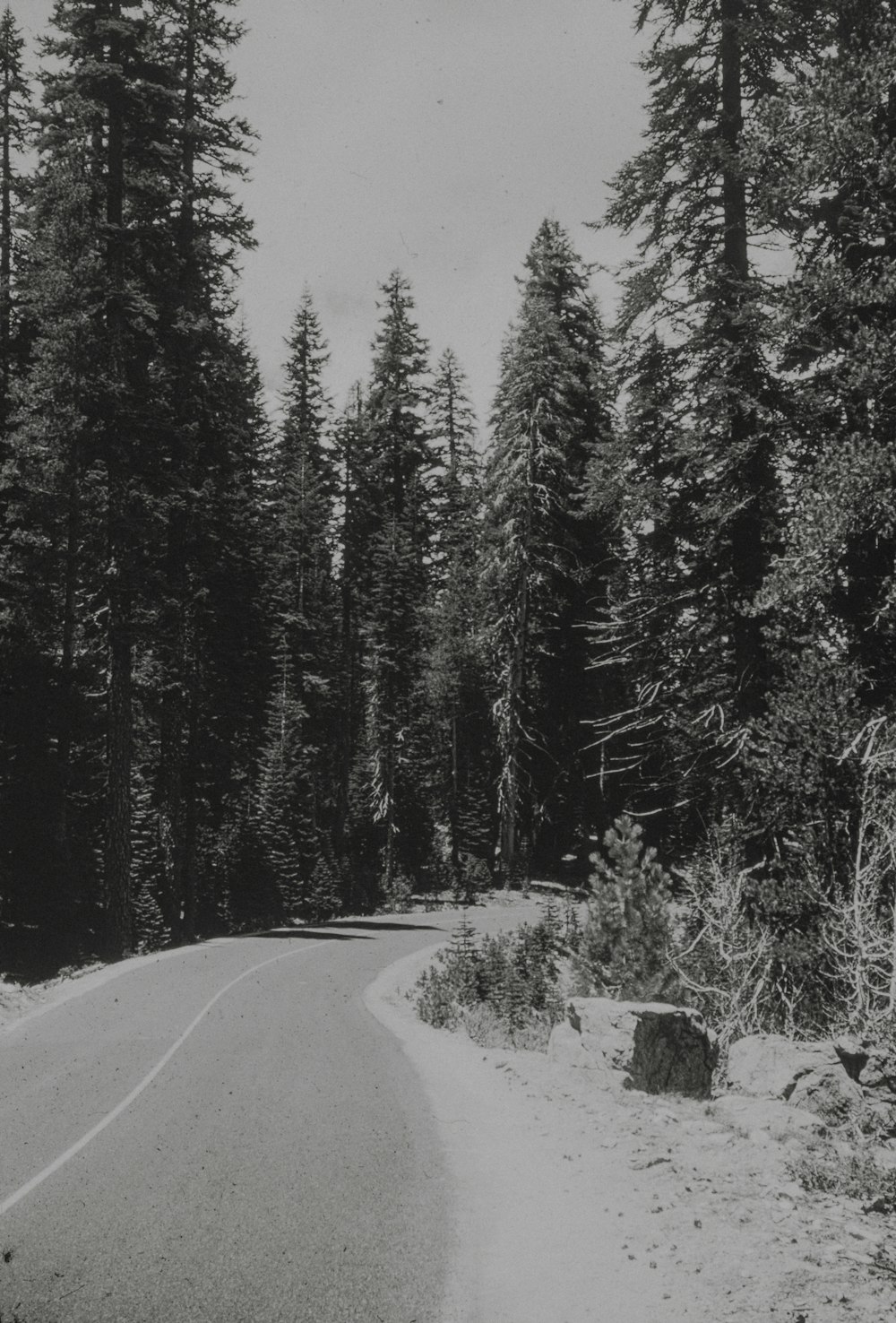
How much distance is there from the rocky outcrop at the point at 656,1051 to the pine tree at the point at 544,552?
69.5 ft

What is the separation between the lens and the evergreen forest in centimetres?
1095

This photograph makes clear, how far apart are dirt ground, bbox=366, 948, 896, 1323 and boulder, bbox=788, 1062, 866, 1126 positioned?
819 mm

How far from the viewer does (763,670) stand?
13789 millimetres

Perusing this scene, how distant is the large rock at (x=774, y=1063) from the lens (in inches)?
352

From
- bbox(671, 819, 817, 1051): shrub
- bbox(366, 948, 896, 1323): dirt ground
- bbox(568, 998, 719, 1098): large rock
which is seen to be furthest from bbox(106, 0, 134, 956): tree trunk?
bbox(568, 998, 719, 1098): large rock

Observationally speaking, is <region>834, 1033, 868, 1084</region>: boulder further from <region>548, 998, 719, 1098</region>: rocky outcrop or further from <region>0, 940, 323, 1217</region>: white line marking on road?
<region>0, 940, 323, 1217</region>: white line marking on road

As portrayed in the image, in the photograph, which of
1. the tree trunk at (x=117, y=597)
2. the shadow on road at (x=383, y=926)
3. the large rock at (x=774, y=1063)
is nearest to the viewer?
the large rock at (x=774, y=1063)

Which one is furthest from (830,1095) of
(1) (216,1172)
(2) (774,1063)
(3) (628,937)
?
(1) (216,1172)

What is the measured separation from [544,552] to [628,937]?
21.2 metres

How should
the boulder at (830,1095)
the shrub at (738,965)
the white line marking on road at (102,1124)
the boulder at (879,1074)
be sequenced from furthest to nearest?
the shrub at (738,965), the boulder at (879,1074), the boulder at (830,1095), the white line marking on road at (102,1124)

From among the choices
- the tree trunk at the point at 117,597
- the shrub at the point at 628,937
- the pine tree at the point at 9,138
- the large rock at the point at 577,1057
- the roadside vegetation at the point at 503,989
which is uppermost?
→ the pine tree at the point at 9,138

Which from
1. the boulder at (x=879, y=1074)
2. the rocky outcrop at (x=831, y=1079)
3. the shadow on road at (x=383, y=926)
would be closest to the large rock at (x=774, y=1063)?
the rocky outcrop at (x=831, y=1079)

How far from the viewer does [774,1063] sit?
9.33m

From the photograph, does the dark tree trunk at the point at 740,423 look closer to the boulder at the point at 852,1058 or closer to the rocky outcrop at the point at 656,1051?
the rocky outcrop at the point at 656,1051
